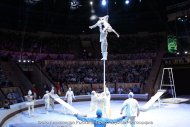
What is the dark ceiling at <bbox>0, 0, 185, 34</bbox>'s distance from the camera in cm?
3569

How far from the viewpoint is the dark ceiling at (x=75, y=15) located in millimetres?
35688

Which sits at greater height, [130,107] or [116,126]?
[130,107]

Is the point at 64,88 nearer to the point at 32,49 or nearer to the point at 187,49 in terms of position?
the point at 32,49

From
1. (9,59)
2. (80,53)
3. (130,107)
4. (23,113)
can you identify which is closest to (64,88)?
(9,59)

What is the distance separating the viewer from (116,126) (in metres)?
14.9

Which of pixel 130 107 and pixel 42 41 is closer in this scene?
pixel 130 107

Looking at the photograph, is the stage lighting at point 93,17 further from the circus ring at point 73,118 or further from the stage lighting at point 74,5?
the circus ring at point 73,118

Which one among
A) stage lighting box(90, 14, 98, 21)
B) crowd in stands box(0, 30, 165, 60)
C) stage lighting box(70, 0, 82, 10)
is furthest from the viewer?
stage lighting box(90, 14, 98, 21)

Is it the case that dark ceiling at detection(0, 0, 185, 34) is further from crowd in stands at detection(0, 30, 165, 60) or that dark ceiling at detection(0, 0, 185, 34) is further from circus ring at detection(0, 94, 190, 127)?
circus ring at detection(0, 94, 190, 127)

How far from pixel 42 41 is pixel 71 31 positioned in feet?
13.6

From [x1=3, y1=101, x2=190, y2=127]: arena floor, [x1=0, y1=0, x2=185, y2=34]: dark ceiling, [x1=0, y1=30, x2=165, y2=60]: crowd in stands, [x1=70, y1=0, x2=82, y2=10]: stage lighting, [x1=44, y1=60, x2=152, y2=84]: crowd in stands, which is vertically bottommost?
[x1=3, y1=101, x2=190, y2=127]: arena floor

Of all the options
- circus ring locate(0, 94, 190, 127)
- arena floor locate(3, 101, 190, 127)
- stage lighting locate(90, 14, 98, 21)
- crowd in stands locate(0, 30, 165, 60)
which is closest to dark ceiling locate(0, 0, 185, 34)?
stage lighting locate(90, 14, 98, 21)

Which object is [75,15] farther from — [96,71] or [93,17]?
[96,71]

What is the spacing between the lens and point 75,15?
1542 inches
